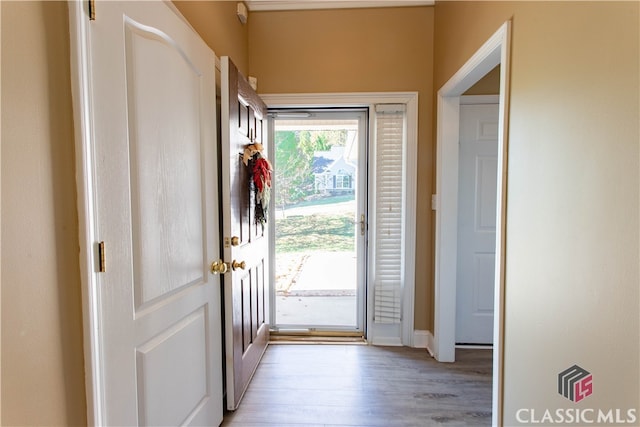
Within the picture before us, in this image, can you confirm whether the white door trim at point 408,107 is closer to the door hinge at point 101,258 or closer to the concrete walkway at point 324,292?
the concrete walkway at point 324,292

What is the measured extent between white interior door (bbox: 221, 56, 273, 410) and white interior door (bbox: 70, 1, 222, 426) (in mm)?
79

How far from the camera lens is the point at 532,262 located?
1.14 meters

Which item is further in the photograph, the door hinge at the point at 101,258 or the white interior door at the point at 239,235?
the white interior door at the point at 239,235

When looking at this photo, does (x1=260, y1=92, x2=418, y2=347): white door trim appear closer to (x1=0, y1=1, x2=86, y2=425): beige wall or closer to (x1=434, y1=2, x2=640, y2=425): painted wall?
(x1=434, y1=2, x2=640, y2=425): painted wall

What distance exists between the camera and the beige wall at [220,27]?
1.50 meters

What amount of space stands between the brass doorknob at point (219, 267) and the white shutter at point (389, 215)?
1425 mm

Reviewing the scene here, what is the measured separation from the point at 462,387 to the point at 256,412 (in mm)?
1418

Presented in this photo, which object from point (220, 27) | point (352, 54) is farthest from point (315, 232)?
point (220, 27)

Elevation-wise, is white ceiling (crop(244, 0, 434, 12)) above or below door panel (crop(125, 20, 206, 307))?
above

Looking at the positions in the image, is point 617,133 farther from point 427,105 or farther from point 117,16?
point 427,105

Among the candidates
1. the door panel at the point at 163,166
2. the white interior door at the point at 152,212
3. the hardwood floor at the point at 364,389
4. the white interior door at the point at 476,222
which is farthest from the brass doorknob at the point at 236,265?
the white interior door at the point at 476,222

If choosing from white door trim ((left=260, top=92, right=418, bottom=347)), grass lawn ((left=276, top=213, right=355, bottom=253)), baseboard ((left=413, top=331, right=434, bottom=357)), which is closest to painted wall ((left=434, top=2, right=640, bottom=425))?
white door trim ((left=260, top=92, right=418, bottom=347))

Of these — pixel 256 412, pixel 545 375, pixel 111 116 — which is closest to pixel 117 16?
pixel 111 116

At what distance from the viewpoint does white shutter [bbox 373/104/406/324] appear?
247cm
